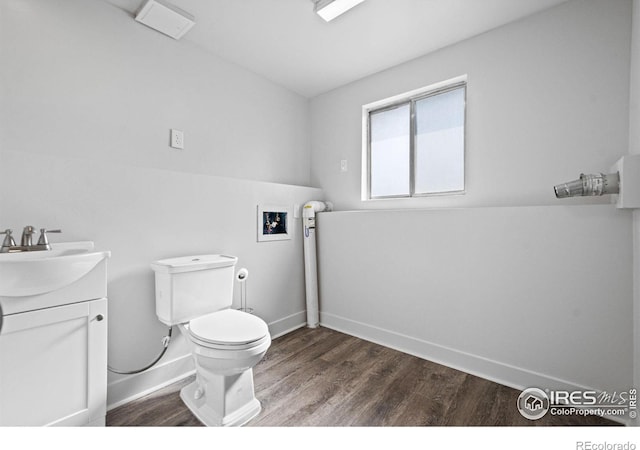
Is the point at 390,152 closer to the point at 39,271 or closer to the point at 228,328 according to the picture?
the point at 228,328

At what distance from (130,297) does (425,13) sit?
2.50 meters

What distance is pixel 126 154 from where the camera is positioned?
6.08 ft

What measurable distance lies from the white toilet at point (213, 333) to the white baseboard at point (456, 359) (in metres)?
1.14

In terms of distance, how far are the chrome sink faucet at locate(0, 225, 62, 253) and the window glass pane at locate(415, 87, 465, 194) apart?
2375mm

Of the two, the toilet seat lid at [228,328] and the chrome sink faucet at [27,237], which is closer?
the chrome sink faucet at [27,237]

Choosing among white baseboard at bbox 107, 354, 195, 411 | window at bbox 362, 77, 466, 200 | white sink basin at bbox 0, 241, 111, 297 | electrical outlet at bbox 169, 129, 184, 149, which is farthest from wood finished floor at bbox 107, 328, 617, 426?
electrical outlet at bbox 169, 129, 184, 149

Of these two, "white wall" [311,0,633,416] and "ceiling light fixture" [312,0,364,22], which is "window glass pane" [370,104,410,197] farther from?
"ceiling light fixture" [312,0,364,22]

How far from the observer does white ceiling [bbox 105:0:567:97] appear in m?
1.84

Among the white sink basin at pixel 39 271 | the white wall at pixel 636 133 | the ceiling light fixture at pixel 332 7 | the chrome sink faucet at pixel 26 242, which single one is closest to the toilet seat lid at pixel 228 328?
the white sink basin at pixel 39 271

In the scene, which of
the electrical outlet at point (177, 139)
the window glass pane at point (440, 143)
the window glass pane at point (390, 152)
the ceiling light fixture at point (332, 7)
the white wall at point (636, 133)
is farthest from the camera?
the window glass pane at point (390, 152)

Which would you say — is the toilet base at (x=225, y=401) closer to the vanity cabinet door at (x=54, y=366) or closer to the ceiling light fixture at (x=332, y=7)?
the vanity cabinet door at (x=54, y=366)

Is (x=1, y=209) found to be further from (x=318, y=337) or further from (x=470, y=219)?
(x=470, y=219)

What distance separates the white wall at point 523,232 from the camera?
1576 mm

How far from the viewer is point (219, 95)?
235 centimetres
